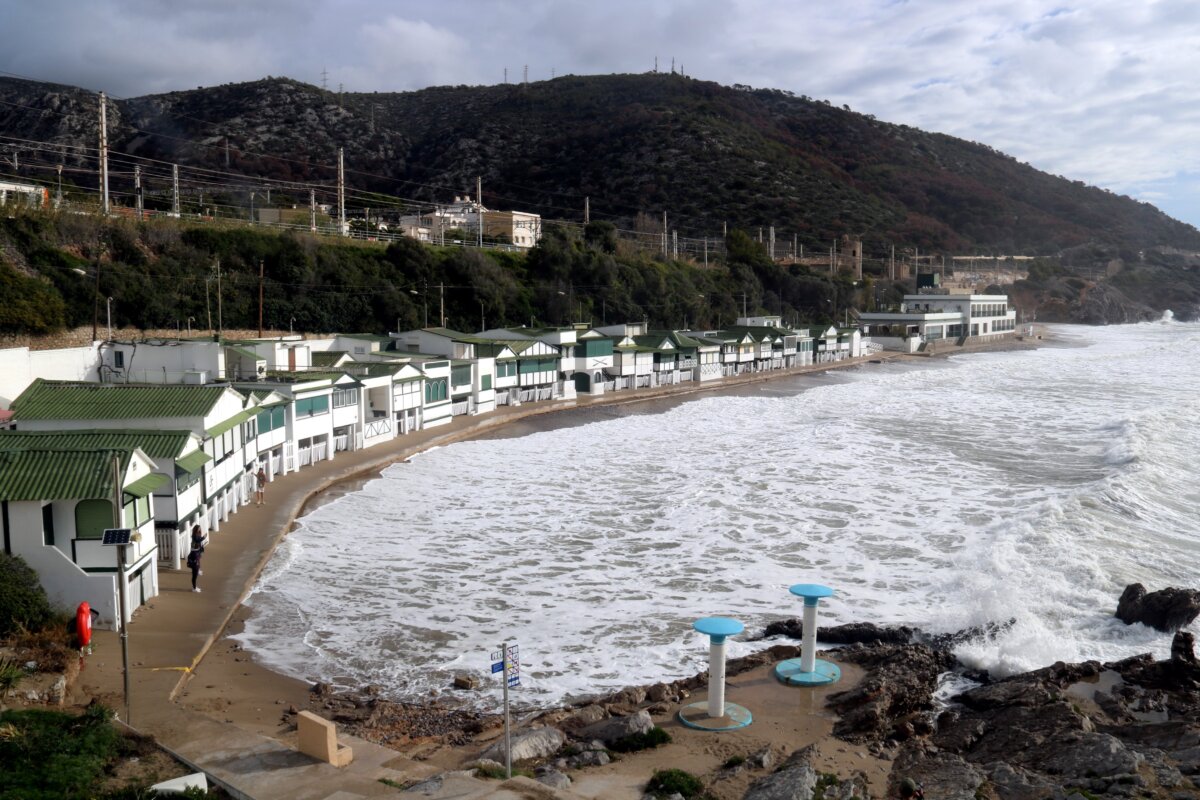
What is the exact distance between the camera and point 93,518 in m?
11.3

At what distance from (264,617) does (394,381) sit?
14.6 meters

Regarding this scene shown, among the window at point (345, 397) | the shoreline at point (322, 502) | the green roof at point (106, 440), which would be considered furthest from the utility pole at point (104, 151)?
the green roof at point (106, 440)

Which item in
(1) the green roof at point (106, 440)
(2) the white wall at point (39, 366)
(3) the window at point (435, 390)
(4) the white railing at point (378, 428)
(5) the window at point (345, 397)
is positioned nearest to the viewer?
(1) the green roof at point (106, 440)

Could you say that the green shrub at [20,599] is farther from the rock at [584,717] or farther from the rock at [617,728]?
the rock at [617,728]

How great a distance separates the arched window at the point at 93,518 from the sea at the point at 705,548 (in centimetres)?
248

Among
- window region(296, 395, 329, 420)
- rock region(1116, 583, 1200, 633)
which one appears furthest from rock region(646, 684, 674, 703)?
window region(296, 395, 329, 420)

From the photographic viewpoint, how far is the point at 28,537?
11117mm

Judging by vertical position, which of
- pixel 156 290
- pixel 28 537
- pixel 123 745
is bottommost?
pixel 123 745

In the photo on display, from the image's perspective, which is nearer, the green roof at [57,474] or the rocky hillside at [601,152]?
the green roof at [57,474]

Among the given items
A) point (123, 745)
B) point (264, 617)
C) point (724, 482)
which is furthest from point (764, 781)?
point (724, 482)

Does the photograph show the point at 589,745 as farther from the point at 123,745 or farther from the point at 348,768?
the point at 123,745

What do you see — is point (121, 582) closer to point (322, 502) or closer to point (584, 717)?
point (584, 717)

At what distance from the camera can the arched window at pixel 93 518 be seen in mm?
11242

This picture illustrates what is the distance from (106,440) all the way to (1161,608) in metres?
15.4
